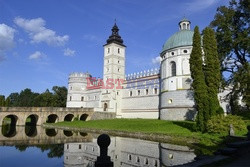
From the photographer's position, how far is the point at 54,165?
1391cm

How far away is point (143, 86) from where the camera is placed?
4756cm

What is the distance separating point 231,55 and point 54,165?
2241 centimetres

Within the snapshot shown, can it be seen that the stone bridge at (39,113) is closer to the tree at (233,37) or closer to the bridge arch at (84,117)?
the bridge arch at (84,117)

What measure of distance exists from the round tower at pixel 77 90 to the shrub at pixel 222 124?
44188mm

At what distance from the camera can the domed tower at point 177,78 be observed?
33656 millimetres

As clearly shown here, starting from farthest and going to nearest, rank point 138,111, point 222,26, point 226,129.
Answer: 1. point 138,111
2. point 222,26
3. point 226,129

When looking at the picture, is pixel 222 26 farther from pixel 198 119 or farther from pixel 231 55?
pixel 198 119

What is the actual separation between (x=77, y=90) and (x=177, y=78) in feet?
106

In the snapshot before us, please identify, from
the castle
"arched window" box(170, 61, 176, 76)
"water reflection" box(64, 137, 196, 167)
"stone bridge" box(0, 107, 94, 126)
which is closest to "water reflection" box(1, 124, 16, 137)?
"stone bridge" box(0, 107, 94, 126)

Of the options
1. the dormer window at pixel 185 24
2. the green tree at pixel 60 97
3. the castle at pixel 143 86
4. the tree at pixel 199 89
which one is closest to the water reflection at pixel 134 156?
the tree at pixel 199 89

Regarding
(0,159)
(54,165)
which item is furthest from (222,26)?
(0,159)

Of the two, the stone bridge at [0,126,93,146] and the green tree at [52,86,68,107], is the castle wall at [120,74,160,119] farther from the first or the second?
the green tree at [52,86,68,107]

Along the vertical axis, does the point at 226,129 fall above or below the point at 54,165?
above

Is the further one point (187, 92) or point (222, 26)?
point (187, 92)
